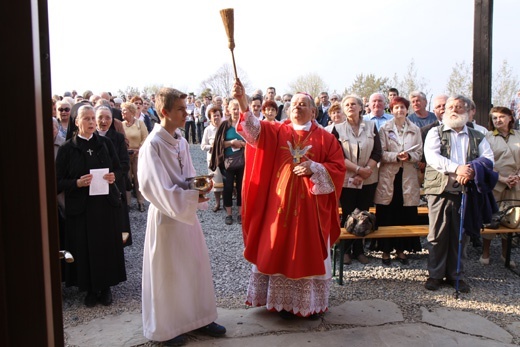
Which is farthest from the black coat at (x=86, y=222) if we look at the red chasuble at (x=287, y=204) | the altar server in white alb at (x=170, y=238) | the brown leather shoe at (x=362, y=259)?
the brown leather shoe at (x=362, y=259)

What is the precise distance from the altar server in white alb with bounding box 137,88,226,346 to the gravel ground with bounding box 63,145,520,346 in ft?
3.28

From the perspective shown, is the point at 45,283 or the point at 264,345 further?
the point at 264,345

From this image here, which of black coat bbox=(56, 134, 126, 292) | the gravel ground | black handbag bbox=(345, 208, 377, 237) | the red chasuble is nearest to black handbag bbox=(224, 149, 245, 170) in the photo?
the gravel ground

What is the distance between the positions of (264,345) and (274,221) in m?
1.05

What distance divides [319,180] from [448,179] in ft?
5.54

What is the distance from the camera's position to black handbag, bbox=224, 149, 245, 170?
7977 mm

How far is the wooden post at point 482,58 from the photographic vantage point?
23.3 feet

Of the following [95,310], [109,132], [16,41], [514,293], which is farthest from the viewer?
[109,132]

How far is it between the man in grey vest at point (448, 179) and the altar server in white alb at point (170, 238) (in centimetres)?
268

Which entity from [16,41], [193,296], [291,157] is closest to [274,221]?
[291,157]

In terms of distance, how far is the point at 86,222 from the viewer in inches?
184

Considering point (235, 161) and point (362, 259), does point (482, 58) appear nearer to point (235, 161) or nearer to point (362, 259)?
point (362, 259)

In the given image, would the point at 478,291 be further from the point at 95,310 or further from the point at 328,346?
the point at 95,310

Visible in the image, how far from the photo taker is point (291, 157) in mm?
4355
